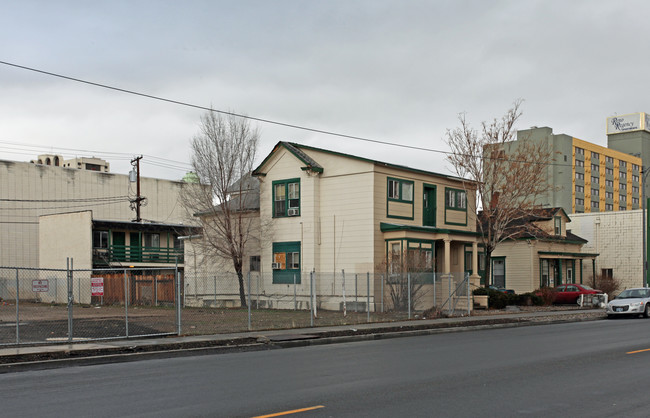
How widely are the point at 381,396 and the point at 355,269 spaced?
952 inches

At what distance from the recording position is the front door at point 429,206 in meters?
36.5

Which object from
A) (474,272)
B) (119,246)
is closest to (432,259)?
(474,272)

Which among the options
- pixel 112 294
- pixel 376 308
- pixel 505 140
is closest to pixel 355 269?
pixel 376 308

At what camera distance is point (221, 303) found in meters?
39.8

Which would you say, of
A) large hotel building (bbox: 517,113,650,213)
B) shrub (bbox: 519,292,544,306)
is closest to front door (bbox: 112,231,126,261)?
shrub (bbox: 519,292,544,306)

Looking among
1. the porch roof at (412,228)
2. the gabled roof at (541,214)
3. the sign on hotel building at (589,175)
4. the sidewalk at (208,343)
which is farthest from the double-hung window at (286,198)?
the sign on hotel building at (589,175)

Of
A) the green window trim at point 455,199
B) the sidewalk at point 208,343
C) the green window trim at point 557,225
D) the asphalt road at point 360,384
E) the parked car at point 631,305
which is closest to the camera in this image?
the asphalt road at point 360,384

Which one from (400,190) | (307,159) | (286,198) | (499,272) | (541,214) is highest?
(307,159)

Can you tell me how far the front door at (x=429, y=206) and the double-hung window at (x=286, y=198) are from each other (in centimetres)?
705

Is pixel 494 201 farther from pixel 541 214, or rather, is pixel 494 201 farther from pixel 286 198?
pixel 286 198

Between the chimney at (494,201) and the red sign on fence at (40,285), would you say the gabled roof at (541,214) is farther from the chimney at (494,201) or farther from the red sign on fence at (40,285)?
the red sign on fence at (40,285)

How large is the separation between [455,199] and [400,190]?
508 cm

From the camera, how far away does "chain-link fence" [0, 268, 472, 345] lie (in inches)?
805

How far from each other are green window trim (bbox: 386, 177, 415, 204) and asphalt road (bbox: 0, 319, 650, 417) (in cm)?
1774
